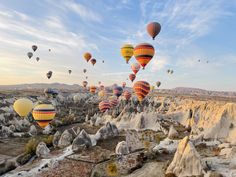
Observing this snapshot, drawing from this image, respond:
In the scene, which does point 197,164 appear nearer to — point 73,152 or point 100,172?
point 100,172

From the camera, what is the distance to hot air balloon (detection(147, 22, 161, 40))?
42.5 m

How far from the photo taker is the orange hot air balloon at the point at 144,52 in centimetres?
4131

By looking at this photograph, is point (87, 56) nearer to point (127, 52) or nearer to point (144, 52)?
point (127, 52)

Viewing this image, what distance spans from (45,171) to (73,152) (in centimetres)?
658

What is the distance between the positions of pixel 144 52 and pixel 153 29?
13.4 ft

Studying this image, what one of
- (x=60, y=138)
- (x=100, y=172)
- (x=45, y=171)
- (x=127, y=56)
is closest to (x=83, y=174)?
(x=100, y=172)

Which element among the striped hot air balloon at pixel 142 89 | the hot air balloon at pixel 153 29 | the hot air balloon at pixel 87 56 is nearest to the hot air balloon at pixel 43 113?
the striped hot air balloon at pixel 142 89

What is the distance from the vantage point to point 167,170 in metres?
23.8

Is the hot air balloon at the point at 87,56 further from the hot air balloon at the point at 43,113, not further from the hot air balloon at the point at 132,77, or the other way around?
the hot air balloon at the point at 43,113

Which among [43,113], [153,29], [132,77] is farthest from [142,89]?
[132,77]

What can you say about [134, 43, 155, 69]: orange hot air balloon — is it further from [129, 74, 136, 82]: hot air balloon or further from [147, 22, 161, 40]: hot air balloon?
[129, 74, 136, 82]: hot air balloon

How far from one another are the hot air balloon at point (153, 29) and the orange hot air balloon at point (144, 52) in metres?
2.41

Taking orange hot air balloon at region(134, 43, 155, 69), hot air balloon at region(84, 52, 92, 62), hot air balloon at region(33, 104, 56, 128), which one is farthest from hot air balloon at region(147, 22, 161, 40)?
hot air balloon at region(84, 52, 92, 62)

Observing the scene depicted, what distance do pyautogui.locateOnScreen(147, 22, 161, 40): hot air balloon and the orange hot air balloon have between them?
2.41 metres
